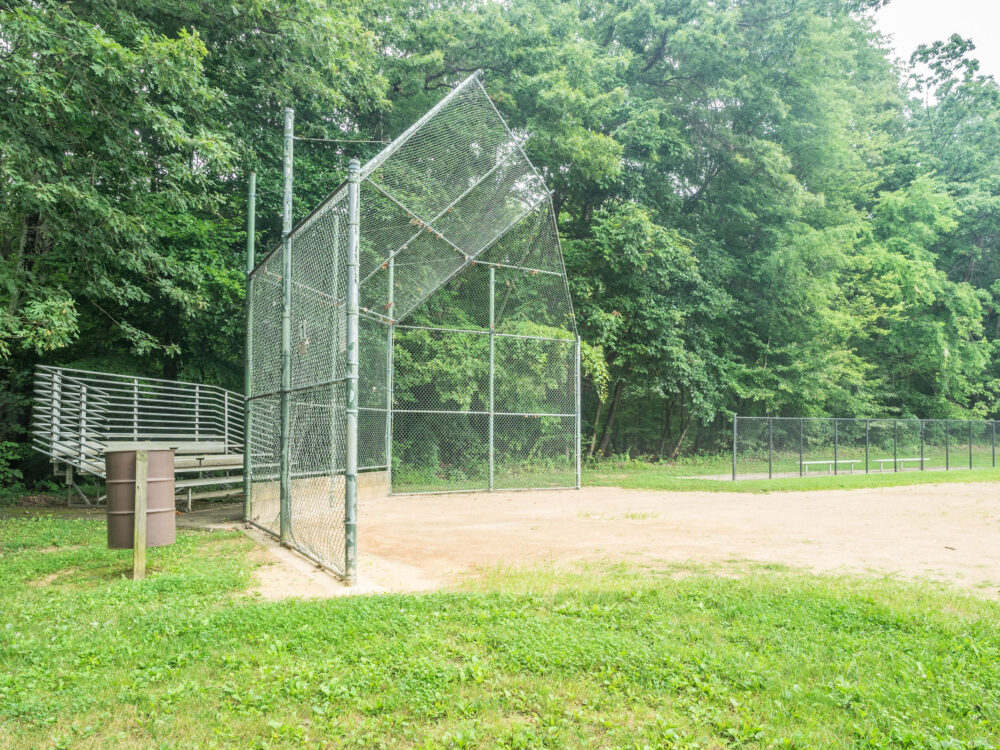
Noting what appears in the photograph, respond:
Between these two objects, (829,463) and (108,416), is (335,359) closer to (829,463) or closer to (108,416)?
(108,416)

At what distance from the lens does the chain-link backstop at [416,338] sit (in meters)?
6.27

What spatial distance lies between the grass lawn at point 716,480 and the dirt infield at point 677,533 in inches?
74.3

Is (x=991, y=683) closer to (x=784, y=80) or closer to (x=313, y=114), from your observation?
(x=313, y=114)

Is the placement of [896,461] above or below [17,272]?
below

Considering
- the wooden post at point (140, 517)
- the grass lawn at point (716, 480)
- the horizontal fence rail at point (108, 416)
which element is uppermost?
the horizontal fence rail at point (108, 416)

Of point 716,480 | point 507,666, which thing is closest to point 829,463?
point 716,480

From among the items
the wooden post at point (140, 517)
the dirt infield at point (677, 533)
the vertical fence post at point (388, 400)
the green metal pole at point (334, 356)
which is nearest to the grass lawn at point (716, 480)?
the dirt infield at point (677, 533)

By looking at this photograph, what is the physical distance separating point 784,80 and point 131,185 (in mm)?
20279

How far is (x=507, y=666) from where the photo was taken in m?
3.31

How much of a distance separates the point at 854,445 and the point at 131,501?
1795cm

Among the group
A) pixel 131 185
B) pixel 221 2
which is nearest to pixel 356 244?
pixel 131 185

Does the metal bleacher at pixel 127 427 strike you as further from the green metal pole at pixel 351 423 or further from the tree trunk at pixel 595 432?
the tree trunk at pixel 595 432

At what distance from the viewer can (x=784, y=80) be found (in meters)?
22.3

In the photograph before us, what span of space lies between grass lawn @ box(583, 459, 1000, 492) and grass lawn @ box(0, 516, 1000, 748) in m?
9.11
